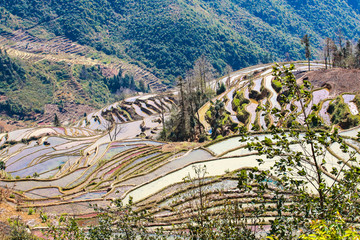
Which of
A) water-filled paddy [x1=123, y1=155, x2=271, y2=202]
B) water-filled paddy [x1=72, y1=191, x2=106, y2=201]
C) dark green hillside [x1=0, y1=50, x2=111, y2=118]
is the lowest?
water-filled paddy [x1=72, y1=191, x2=106, y2=201]

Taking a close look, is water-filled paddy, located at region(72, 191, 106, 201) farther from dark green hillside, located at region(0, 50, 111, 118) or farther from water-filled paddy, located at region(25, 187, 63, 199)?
dark green hillside, located at region(0, 50, 111, 118)

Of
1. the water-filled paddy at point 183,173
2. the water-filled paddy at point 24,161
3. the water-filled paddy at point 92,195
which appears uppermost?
the water-filled paddy at point 24,161

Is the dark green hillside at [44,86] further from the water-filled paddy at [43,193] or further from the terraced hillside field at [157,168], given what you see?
the water-filled paddy at [43,193]

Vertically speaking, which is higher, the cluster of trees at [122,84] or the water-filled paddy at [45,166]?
the cluster of trees at [122,84]

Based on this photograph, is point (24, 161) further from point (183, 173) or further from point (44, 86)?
point (44, 86)

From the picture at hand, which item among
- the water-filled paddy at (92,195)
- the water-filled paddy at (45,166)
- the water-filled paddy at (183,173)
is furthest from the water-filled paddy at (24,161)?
the water-filled paddy at (183,173)

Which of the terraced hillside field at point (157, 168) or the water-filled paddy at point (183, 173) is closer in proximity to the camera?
the terraced hillside field at point (157, 168)

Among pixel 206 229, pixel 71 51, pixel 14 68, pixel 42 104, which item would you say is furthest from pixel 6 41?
pixel 206 229

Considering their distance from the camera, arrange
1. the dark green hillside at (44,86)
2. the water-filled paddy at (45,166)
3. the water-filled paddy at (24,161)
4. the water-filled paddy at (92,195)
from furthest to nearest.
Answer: the dark green hillside at (44,86) < the water-filled paddy at (24,161) < the water-filled paddy at (45,166) < the water-filled paddy at (92,195)

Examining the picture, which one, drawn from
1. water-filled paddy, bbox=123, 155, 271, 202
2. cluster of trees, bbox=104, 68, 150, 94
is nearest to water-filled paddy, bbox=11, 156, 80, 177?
water-filled paddy, bbox=123, 155, 271, 202

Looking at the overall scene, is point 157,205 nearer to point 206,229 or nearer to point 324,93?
point 206,229

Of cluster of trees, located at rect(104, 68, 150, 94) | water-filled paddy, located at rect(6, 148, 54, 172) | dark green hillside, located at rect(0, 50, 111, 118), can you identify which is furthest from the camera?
cluster of trees, located at rect(104, 68, 150, 94)

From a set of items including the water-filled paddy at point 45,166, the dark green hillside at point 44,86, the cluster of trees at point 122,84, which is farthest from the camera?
the cluster of trees at point 122,84

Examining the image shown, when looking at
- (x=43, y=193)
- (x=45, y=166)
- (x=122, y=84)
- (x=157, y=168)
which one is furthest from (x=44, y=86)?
(x=157, y=168)
